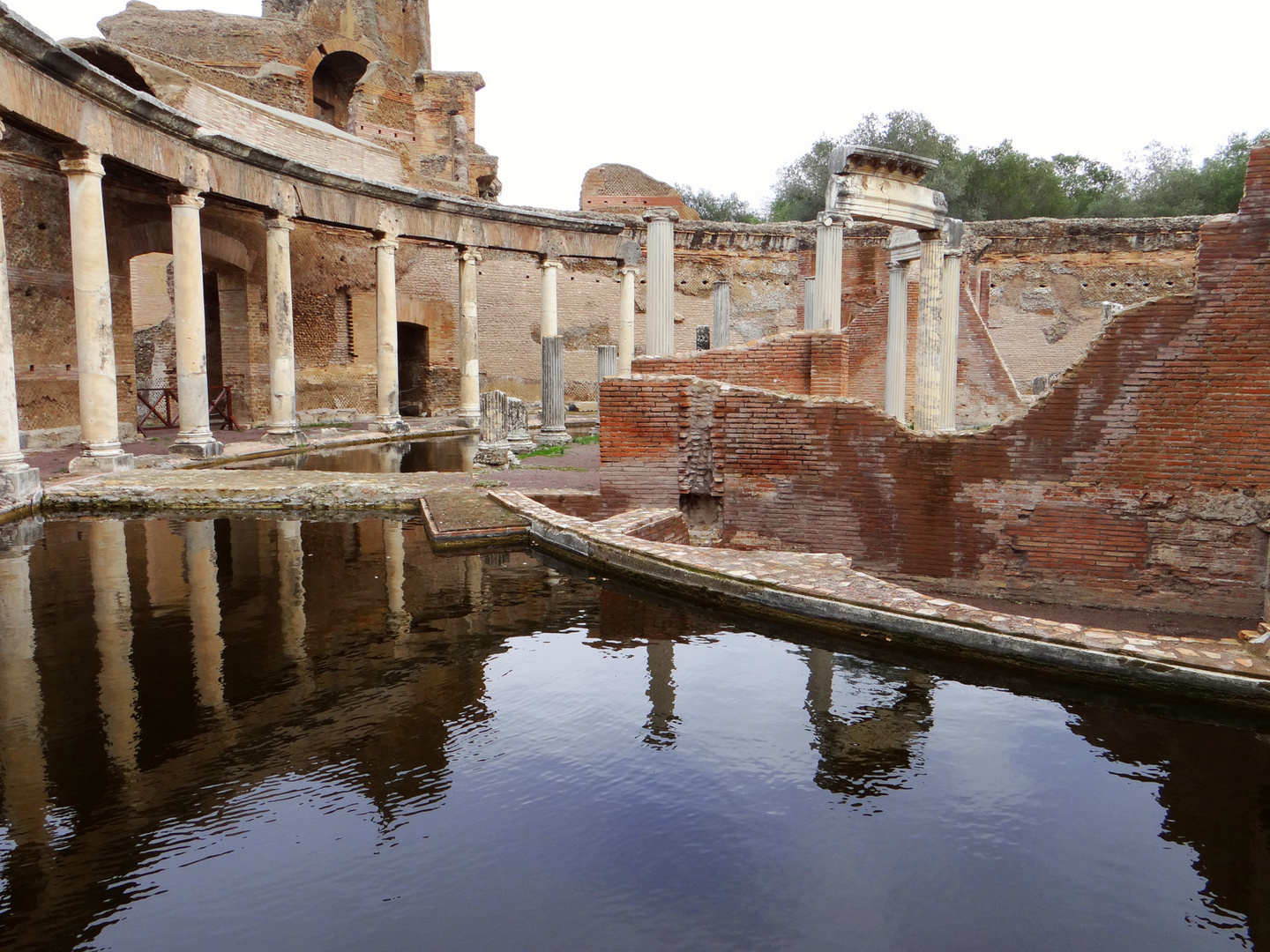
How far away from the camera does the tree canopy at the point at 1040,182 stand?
95.8ft

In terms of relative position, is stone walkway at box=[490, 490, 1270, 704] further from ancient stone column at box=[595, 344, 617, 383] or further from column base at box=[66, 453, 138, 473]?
ancient stone column at box=[595, 344, 617, 383]

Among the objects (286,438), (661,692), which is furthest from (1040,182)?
(661,692)

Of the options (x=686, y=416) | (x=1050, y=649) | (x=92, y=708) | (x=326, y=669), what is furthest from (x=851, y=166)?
(x=92, y=708)

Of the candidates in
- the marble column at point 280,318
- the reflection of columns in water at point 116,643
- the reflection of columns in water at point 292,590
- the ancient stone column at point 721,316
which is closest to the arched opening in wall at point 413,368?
the ancient stone column at point 721,316

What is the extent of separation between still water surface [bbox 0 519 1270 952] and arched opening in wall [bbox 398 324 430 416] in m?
16.8

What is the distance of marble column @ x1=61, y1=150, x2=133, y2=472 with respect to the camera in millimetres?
9977

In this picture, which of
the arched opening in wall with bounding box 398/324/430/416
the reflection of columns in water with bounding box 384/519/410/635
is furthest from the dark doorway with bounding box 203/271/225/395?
A: the reflection of columns in water with bounding box 384/519/410/635

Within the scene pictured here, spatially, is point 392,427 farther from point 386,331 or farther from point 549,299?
point 549,299

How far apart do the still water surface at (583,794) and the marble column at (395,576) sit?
0.07m

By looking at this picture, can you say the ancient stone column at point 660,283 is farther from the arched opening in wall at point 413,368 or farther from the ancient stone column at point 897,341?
the arched opening in wall at point 413,368

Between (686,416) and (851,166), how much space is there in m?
4.00

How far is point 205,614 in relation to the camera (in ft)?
16.9

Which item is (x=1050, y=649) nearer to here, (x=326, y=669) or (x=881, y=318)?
(x=326, y=669)

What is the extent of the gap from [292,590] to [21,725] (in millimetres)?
2167
